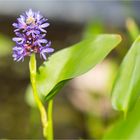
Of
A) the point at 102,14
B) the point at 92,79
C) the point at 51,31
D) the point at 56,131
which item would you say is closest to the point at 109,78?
the point at 92,79

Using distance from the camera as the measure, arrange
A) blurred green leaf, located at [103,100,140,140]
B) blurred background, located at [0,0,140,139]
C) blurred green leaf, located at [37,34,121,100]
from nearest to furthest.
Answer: blurred green leaf, located at [103,100,140,140] → blurred green leaf, located at [37,34,121,100] → blurred background, located at [0,0,140,139]

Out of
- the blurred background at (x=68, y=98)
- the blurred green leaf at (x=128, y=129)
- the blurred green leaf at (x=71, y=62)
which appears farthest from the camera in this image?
the blurred background at (x=68, y=98)

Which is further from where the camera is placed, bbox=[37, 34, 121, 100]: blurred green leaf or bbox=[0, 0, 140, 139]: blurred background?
bbox=[0, 0, 140, 139]: blurred background

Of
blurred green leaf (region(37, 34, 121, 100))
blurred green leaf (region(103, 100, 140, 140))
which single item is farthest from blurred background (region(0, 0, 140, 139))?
blurred green leaf (region(103, 100, 140, 140))

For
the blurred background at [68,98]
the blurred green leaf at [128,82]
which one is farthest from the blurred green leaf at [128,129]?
the blurred background at [68,98]

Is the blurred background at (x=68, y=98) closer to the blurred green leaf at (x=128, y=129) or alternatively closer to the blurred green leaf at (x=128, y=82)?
the blurred green leaf at (x=128, y=82)

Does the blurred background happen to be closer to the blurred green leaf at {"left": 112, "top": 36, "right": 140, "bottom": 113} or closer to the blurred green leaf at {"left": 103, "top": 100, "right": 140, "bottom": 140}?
the blurred green leaf at {"left": 112, "top": 36, "right": 140, "bottom": 113}

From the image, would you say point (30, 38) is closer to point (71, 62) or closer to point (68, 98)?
point (71, 62)
